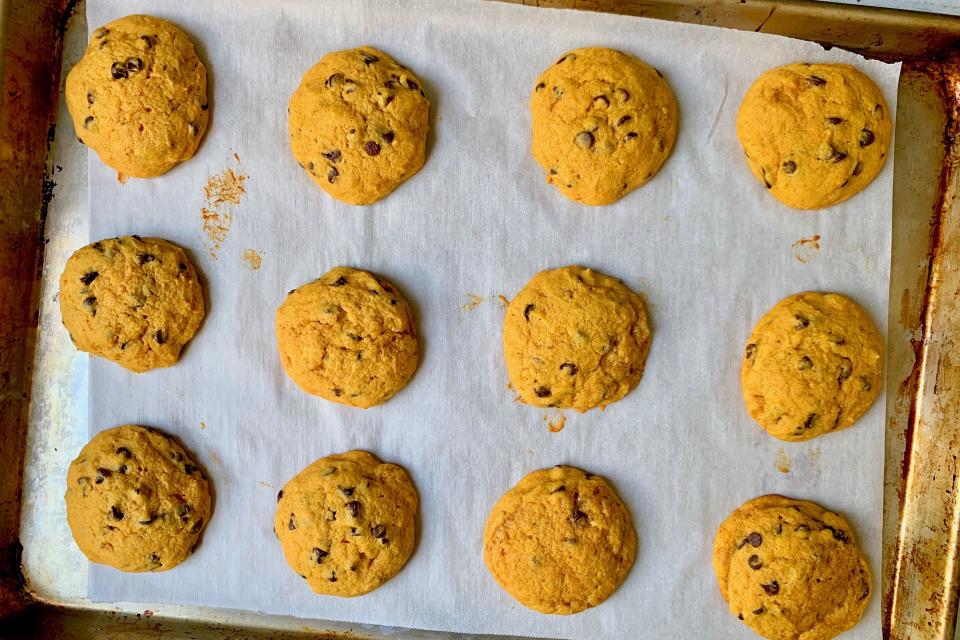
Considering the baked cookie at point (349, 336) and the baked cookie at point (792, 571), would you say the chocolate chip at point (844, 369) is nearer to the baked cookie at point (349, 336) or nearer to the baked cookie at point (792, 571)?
the baked cookie at point (792, 571)

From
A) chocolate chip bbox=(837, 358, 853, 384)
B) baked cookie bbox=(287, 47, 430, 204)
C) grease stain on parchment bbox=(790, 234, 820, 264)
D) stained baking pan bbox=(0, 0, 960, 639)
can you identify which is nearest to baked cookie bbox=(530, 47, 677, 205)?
stained baking pan bbox=(0, 0, 960, 639)

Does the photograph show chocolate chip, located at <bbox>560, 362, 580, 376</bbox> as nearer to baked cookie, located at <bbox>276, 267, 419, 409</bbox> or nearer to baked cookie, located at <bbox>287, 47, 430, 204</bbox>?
baked cookie, located at <bbox>276, 267, 419, 409</bbox>

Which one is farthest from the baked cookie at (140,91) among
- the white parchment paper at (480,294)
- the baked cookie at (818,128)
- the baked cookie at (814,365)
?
the baked cookie at (814,365)

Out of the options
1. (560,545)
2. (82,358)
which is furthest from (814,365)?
(82,358)

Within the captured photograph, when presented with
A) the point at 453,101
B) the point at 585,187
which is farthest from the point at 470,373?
the point at 453,101

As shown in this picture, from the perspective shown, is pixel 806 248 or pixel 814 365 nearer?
pixel 814 365

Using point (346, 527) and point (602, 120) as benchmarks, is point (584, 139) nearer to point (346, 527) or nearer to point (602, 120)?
point (602, 120)

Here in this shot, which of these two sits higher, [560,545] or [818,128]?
[818,128]

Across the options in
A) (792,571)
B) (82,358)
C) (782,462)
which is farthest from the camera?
(82,358)
